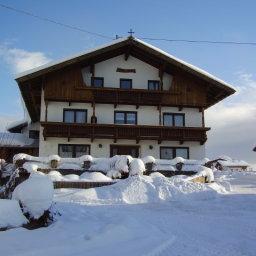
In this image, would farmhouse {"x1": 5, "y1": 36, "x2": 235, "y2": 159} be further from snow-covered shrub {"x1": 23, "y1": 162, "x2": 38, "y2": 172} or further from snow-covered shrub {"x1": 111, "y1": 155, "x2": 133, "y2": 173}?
snow-covered shrub {"x1": 111, "y1": 155, "x2": 133, "y2": 173}

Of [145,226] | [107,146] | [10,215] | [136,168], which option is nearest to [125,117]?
[107,146]

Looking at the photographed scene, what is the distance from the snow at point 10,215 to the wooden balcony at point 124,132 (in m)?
15.6


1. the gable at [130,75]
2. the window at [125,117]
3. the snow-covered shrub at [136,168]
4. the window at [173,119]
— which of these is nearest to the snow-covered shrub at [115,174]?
the snow-covered shrub at [136,168]

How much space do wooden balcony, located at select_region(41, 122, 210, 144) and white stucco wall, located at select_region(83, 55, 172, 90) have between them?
3.02 m

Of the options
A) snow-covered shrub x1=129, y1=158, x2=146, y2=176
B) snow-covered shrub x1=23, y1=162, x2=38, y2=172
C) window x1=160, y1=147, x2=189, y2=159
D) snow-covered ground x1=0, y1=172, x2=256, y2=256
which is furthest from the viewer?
window x1=160, y1=147, x2=189, y2=159

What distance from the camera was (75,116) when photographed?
24.9 metres

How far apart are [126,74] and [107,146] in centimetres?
475

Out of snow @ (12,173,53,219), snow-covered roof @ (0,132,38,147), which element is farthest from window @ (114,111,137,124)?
snow @ (12,173,53,219)

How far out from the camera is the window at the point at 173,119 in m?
26.1

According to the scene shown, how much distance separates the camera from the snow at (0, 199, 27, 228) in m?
7.53

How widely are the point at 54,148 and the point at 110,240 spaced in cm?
1770

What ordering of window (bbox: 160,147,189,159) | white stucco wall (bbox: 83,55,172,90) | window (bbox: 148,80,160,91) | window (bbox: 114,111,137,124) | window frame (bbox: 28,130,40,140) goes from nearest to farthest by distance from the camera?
window (bbox: 114,111,137,124) < window (bbox: 160,147,189,159) < white stucco wall (bbox: 83,55,172,90) < window (bbox: 148,80,160,91) < window frame (bbox: 28,130,40,140)

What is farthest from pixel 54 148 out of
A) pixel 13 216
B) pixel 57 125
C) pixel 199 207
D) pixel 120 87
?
pixel 13 216

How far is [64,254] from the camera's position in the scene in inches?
232
